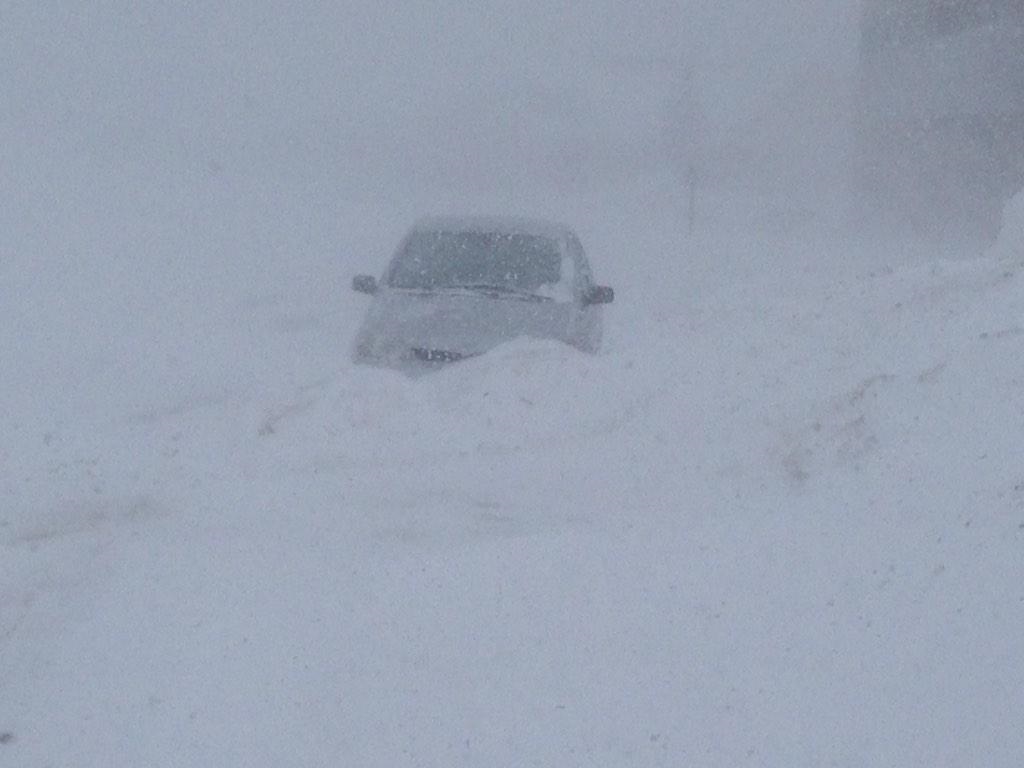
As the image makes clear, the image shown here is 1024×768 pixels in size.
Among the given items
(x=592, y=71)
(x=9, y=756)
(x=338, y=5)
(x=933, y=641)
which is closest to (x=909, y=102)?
(x=933, y=641)

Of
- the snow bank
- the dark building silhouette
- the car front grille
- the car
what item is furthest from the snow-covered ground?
the dark building silhouette

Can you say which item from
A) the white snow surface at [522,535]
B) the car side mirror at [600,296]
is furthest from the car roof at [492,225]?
the white snow surface at [522,535]

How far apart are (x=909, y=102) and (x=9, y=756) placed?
77.4 ft

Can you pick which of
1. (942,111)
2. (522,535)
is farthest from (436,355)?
(942,111)

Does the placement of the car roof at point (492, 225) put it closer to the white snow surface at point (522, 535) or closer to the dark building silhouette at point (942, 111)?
the white snow surface at point (522, 535)

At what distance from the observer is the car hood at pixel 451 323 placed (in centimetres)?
792

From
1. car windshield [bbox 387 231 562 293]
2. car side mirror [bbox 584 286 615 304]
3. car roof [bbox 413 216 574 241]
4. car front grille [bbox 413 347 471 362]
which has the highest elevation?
A: car roof [bbox 413 216 574 241]

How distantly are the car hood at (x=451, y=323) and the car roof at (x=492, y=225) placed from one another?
0.90 m

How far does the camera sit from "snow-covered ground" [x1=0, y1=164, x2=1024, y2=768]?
11.7 feet

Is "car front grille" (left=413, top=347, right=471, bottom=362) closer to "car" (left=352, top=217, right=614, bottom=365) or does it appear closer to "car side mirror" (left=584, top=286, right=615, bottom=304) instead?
"car" (left=352, top=217, right=614, bottom=365)

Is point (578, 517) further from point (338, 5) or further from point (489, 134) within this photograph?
point (338, 5)

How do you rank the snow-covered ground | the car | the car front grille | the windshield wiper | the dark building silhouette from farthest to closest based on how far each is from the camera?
the dark building silhouette, the windshield wiper, the car, the car front grille, the snow-covered ground

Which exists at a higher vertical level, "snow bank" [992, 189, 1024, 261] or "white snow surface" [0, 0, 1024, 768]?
"snow bank" [992, 189, 1024, 261]

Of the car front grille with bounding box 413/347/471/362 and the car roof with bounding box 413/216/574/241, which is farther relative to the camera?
the car roof with bounding box 413/216/574/241
